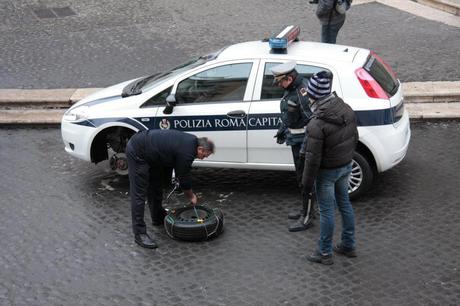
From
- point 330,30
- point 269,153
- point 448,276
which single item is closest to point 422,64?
point 330,30

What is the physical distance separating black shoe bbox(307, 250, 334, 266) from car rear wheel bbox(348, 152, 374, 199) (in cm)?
126

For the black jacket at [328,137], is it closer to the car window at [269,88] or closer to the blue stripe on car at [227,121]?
the blue stripe on car at [227,121]

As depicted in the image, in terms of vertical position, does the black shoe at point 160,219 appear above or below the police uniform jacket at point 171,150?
below

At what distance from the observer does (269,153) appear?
7902 millimetres

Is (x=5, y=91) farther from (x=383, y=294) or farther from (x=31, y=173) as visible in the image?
(x=383, y=294)

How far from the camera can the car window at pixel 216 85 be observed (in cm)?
794

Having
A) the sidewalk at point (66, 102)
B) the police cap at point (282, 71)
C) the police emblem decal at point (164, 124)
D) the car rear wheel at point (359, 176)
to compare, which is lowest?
the sidewalk at point (66, 102)

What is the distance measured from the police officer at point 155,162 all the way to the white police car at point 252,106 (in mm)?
958

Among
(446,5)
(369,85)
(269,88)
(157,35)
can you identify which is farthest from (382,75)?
(446,5)

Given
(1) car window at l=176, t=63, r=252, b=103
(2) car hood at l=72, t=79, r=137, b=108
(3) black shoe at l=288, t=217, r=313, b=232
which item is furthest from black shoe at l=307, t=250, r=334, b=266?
(2) car hood at l=72, t=79, r=137, b=108

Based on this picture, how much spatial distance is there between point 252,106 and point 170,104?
35.7 inches

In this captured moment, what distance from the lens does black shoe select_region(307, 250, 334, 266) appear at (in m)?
6.72

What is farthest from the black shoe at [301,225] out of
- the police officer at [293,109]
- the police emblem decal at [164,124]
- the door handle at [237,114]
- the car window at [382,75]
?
the police emblem decal at [164,124]

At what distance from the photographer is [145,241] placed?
23.5 ft
